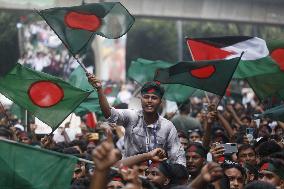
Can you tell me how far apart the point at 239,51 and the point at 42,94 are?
2676mm

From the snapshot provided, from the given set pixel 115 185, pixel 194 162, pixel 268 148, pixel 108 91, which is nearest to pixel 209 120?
pixel 194 162

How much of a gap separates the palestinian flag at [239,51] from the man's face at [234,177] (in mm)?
2712

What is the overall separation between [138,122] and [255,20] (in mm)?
23992

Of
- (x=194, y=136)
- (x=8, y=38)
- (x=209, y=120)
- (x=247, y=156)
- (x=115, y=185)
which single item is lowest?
(x=115, y=185)

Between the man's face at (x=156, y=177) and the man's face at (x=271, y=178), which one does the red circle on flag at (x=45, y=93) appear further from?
the man's face at (x=271, y=178)

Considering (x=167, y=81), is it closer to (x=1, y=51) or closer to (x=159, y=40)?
(x=1, y=51)

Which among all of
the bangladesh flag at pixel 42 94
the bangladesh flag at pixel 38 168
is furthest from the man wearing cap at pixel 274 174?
the bangladesh flag at pixel 42 94

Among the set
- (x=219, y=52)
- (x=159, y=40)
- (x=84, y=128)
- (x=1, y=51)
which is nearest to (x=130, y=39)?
(x=159, y=40)

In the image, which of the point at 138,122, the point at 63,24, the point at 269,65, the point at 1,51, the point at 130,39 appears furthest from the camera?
the point at 130,39

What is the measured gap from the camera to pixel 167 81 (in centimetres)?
845

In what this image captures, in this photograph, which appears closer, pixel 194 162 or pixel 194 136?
pixel 194 162

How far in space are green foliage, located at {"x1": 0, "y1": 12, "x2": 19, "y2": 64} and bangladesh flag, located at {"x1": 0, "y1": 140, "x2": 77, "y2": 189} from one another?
34314 mm

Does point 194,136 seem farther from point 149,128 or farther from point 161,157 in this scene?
point 161,157

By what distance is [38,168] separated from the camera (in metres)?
5.49
